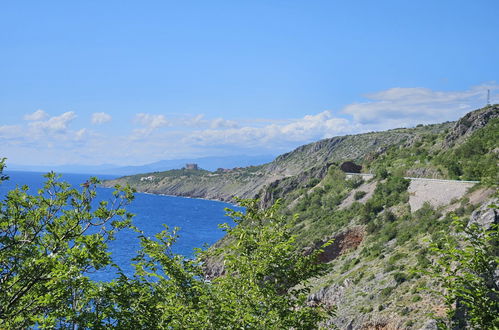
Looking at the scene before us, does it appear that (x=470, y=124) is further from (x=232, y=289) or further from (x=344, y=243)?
(x=232, y=289)

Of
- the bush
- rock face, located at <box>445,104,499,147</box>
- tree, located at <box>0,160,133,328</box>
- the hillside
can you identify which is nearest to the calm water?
the hillside

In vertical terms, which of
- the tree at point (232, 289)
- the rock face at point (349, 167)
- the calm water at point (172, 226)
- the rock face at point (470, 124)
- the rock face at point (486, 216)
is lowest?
the calm water at point (172, 226)

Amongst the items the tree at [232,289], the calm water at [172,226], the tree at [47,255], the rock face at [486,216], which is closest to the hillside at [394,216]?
the rock face at [486,216]

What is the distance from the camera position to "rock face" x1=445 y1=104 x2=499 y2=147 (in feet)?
226

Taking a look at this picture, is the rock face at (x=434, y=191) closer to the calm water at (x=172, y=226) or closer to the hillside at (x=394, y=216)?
the hillside at (x=394, y=216)

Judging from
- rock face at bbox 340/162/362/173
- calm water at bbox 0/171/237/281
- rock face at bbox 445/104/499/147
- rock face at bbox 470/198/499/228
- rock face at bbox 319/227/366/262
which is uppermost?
rock face at bbox 445/104/499/147

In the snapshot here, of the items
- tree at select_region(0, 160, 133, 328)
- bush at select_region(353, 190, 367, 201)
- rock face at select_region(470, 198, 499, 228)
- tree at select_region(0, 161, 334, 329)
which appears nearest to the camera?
tree at select_region(0, 160, 133, 328)

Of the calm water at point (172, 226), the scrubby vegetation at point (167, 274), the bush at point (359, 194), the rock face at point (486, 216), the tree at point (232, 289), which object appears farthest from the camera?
the calm water at point (172, 226)

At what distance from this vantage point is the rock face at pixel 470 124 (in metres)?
69.0

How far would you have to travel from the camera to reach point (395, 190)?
59.2 metres

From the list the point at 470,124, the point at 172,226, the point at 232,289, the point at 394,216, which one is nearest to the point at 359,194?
the point at 394,216

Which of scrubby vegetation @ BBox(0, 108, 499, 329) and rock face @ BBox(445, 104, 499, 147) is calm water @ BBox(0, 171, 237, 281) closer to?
rock face @ BBox(445, 104, 499, 147)

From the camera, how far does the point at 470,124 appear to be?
231ft

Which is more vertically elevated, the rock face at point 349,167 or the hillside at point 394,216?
the rock face at point 349,167
